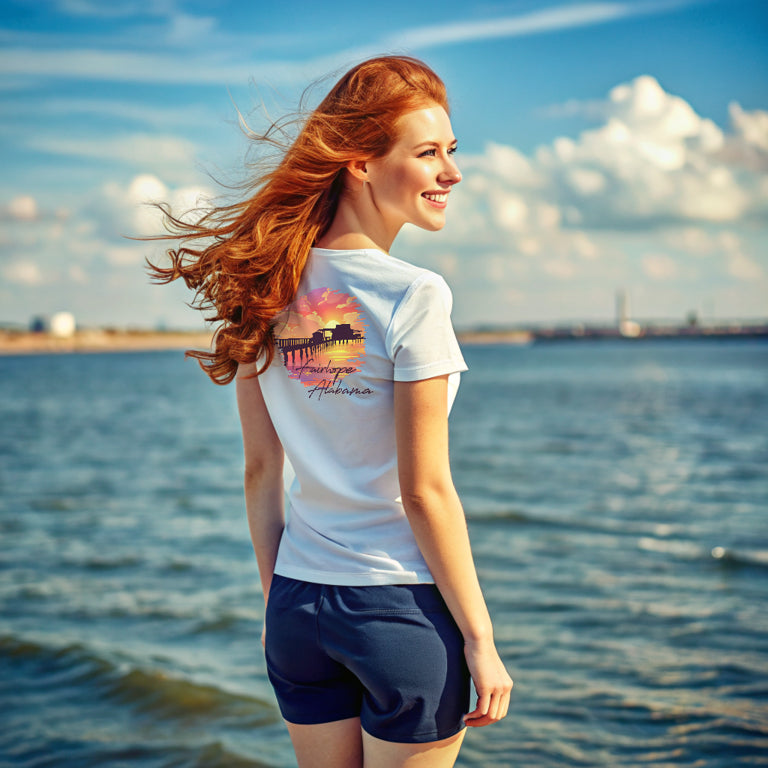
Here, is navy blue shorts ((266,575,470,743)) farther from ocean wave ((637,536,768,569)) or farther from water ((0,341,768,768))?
ocean wave ((637,536,768,569))

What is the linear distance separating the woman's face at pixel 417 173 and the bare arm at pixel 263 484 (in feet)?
1.91

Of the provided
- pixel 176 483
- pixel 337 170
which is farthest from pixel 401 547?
pixel 176 483

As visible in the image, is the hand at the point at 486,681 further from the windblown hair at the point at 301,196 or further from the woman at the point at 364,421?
the windblown hair at the point at 301,196

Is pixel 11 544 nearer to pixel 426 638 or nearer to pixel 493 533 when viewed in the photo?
pixel 493 533

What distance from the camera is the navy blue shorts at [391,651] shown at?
1574mm

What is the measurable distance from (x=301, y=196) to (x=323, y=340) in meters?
0.35

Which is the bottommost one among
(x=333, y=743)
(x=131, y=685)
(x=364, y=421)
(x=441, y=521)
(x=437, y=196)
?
(x=131, y=685)

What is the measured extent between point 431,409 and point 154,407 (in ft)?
121

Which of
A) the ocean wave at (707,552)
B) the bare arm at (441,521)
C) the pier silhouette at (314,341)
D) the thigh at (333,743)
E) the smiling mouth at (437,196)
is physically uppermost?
the smiling mouth at (437,196)

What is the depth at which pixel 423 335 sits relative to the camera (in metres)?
1.53

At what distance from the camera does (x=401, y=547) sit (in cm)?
162

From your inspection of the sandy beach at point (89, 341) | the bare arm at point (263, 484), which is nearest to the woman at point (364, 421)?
the bare arm at point (263, 484)

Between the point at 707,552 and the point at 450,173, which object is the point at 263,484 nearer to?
the point at 450,173

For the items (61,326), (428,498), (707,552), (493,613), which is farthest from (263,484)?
(61,326)
